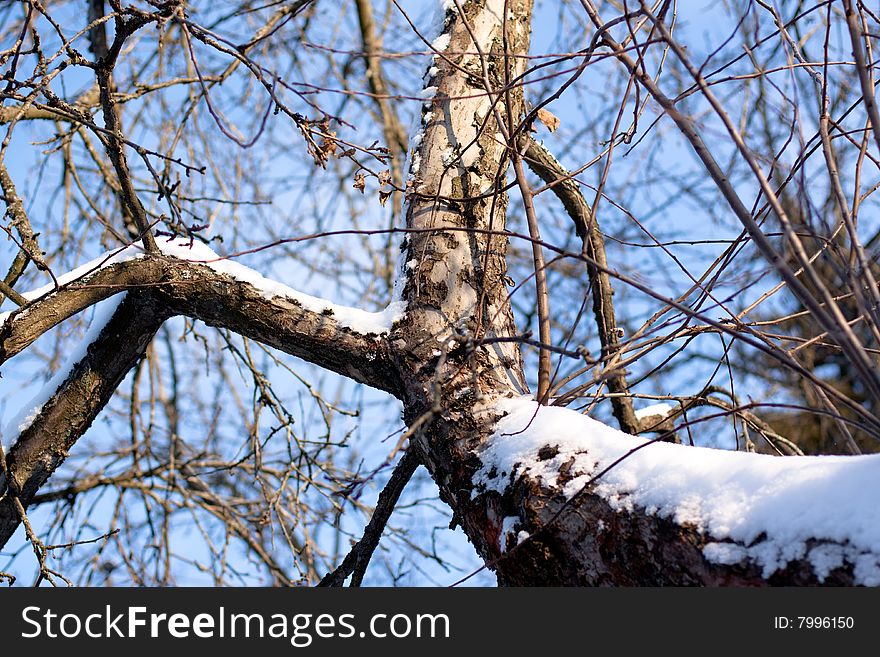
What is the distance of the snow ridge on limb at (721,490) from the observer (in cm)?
110

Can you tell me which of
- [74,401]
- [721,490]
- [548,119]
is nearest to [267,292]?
[74,401]

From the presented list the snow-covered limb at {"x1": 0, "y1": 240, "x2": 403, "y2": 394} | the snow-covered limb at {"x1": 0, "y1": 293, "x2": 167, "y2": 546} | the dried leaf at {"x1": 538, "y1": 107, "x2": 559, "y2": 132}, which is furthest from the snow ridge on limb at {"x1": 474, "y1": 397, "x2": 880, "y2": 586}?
the snow-covered limb at {"x1": 0, "y1": 293, "x2": 167, "y2": 546}

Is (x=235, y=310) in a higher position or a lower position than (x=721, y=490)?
higher

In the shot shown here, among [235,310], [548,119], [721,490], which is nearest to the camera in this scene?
[721,490]

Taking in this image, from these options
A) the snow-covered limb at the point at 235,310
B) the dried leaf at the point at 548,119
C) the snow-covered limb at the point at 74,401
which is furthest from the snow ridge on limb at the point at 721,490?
the snow-covered limb at the point at 74,401

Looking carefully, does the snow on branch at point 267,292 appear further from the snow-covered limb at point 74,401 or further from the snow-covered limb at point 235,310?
the snow-covered limb at point 74,401

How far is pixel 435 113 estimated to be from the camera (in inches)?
88.3

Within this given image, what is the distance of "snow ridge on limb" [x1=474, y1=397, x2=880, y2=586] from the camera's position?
3.62 ft

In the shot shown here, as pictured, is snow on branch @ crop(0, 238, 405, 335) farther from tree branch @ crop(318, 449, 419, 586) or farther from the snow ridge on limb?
the snow ridge on limb

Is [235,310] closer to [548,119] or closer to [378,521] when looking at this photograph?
[378,521]

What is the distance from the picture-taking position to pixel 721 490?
1.25m
